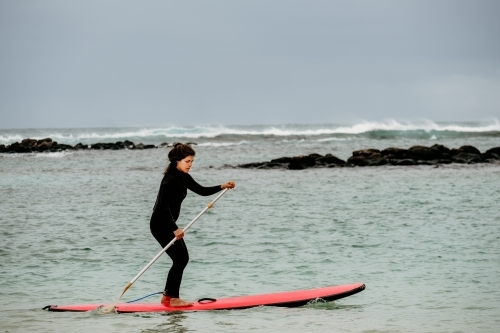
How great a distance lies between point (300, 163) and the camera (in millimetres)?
34875

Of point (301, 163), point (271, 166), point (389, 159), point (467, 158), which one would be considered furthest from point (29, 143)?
point (467, 158)

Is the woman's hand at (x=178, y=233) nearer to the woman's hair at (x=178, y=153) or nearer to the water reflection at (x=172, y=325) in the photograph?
the woman's hair at (x=178, y=153)

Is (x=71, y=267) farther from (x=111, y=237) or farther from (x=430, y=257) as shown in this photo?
(x=430, y=257)

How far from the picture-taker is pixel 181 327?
8156 millimetres

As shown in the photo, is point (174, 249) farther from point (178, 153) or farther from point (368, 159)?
point (368, 159)

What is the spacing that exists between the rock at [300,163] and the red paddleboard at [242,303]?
2557 centimetres

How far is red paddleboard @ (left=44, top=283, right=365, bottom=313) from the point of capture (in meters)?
8.82

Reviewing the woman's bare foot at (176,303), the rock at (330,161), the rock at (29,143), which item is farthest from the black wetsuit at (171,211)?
the rock at (29,143)

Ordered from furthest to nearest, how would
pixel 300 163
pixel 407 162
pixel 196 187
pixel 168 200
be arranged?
pixel 407 162, pixel 300 163, pixel 196 187, pixel 168 200

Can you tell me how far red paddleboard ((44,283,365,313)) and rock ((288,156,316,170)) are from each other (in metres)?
25.6

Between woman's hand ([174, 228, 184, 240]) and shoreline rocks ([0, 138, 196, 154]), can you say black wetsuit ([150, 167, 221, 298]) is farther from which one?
shoreline rocks ([0, 138, 196, 154])

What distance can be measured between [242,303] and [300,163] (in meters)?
26.1

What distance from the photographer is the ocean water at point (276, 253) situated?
8547 mm

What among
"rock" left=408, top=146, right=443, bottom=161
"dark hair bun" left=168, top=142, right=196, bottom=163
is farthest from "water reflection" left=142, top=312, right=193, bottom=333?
"rock" left=408, top=146, right=443, bottom=161
